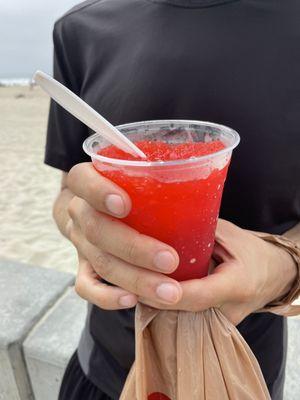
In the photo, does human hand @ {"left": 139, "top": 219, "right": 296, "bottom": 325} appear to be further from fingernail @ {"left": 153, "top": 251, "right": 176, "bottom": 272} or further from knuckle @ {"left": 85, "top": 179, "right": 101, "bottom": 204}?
knuckle @ {"left": 85, "top": 179, "right": 101, "bottom": 204}

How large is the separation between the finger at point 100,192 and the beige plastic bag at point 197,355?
0.68 feet

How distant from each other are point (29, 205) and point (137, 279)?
5049mm

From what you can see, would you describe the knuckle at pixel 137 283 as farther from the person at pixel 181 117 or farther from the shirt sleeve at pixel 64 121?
the shirt sleeve at pixel 64 121

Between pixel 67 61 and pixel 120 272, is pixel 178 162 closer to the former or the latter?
pixel 120 272

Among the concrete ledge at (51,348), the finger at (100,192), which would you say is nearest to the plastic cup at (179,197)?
the finger at (100,192)

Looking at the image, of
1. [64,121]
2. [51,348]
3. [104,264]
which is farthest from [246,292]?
[51,348]

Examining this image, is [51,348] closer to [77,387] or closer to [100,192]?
[77,387]

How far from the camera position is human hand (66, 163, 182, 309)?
0.63 m

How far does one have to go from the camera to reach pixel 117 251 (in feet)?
2.16

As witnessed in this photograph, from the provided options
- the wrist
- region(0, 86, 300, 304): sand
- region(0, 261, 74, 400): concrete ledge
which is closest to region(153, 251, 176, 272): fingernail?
the wrist

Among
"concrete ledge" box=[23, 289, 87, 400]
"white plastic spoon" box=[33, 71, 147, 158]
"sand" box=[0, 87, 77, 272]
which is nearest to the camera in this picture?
"white plastic spoon" box=[33, 71, 147, 158]

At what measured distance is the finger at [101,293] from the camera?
703mm

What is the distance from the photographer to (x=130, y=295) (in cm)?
70

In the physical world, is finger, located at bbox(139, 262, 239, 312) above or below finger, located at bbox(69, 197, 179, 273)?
below
